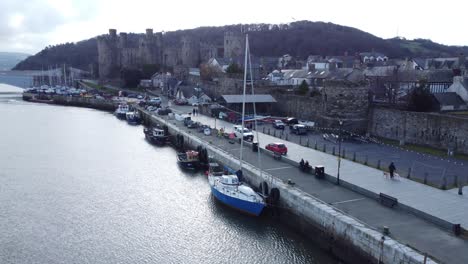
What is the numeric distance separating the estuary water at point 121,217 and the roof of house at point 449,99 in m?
18.5

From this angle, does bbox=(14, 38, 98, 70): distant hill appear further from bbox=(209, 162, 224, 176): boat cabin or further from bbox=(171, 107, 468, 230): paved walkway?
bbox=(171, 107, 468, 230): paved walkway

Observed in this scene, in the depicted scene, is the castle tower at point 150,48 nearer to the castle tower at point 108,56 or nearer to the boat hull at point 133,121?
the castle tower at point 108,56

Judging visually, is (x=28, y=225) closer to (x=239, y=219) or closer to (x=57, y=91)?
(x=239, y=219)

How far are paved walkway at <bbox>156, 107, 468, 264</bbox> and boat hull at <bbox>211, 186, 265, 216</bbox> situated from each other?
1.83 m

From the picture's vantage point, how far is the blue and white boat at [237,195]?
16.9m

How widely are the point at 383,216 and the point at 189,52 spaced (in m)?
65.7

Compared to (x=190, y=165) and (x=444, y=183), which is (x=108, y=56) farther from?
(x=444, y=183)

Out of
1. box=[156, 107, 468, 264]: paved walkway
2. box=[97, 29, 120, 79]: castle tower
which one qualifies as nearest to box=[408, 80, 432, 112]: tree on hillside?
box=[156, 107, 468, 264]: paved walkway

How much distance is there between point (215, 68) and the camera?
60062 millimetres

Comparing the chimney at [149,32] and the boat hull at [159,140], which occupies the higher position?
the chimney at [149,32]

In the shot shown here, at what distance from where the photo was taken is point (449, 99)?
3027cm

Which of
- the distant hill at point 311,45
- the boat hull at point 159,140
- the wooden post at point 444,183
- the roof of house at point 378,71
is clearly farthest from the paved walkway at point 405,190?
the distant hill at point 311,45

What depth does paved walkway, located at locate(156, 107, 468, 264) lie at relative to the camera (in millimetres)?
11219

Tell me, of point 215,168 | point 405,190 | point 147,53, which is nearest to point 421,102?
point 405,190
